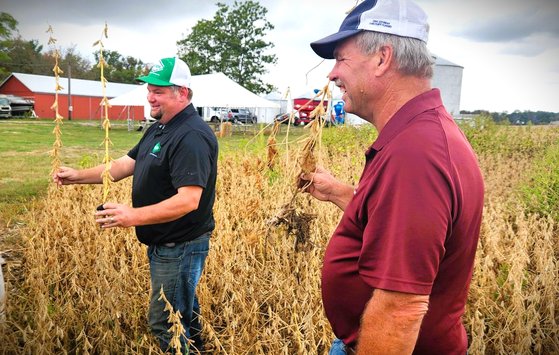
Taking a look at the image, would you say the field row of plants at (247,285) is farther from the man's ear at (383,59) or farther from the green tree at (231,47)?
the green tree at (231,47)

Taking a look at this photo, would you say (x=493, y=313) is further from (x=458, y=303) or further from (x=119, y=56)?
(x=119, y=56)

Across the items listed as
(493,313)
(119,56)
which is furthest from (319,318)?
(119,56)

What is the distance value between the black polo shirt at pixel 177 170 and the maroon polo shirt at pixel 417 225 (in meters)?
1.36

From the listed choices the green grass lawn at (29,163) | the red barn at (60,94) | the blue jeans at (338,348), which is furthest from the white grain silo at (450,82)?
the blue jeans at (338,348)

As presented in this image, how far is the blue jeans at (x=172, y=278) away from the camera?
2.79 meters

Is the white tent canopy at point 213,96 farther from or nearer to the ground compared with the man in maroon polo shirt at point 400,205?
farther from the ground

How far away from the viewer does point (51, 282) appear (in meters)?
3.80

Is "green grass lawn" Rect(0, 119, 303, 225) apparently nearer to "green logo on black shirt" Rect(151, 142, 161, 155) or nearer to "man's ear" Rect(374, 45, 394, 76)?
"green logo on black shirt" Rect(151, 142, 161, 155)

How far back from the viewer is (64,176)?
3.13 m

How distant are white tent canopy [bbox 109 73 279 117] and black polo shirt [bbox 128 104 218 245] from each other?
19.9 m

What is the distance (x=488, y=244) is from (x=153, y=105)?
3257mm

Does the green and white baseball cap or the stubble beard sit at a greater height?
the green and white baseball cap

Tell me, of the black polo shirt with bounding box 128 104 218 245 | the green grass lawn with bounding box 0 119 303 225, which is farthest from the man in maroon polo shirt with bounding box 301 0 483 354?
the green grass lawn with bounding box 0 119 303 225

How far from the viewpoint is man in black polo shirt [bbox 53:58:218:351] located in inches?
103
